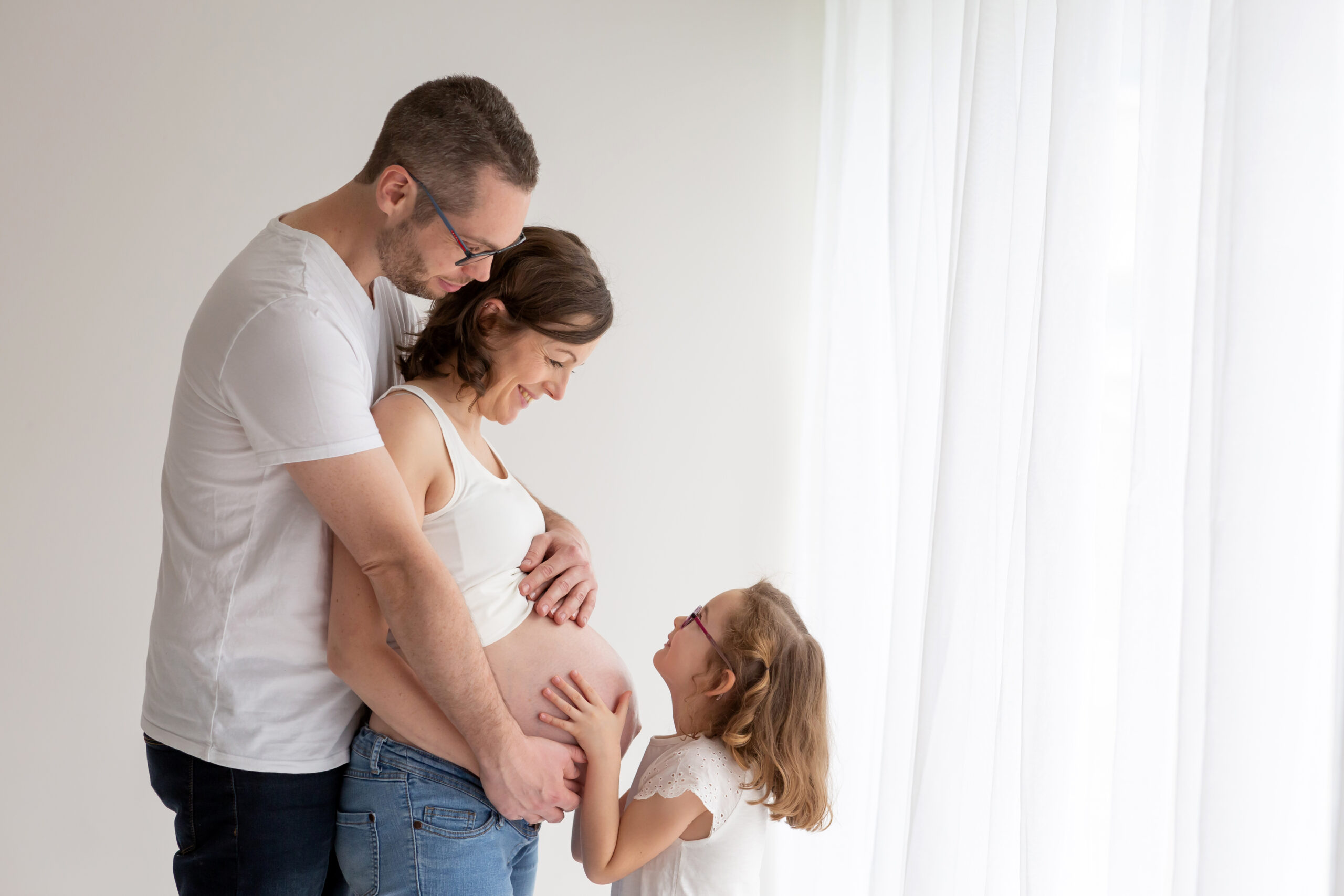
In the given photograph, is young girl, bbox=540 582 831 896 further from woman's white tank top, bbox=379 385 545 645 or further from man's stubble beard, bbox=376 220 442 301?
man's stubble beard, bbox=376 220 442 301

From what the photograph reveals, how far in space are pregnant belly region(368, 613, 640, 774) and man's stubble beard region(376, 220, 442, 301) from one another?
49cm

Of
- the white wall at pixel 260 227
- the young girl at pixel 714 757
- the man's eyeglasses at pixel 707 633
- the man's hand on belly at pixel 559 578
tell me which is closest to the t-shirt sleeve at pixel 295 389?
the man's hand on belly at pixel 559 578

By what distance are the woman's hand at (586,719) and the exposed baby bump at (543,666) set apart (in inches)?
0.5

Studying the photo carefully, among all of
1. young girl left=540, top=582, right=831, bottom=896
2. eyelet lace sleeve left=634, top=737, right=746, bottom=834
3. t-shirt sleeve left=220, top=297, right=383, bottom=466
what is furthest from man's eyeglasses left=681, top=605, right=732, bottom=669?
t-shirt sleeve left=220, top=297, right=383, bottom=466

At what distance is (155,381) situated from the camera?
6.27 feet

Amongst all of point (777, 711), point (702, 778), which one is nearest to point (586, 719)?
point (702, 778)

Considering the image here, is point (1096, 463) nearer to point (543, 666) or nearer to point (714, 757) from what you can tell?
point (714, 757)

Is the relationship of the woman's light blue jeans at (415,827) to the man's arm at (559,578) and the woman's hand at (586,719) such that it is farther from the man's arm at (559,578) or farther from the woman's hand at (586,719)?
the man's arm at (559,578)

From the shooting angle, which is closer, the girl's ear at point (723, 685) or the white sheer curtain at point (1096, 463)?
the white sheer curtain at point (1096, 463)

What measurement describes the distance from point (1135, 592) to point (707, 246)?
138 centimetres

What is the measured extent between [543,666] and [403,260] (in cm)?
58

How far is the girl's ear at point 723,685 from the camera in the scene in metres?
1.40

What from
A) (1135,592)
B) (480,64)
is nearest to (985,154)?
(1135,592)

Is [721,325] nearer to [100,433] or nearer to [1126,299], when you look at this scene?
[1126,299]
